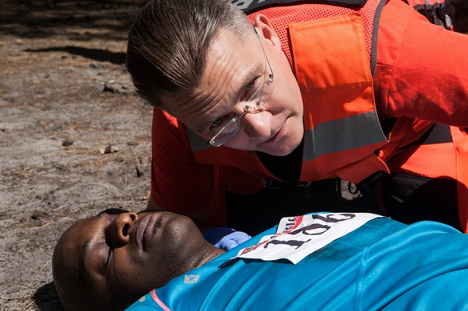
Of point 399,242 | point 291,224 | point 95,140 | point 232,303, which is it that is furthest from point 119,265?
point 95,140

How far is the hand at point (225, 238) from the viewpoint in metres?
2.63

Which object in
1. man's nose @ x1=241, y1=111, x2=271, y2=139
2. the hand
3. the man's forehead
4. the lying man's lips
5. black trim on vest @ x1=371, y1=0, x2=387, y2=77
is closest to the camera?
the man's forehead

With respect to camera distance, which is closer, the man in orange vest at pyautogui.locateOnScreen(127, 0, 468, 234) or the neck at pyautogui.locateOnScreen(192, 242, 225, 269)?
the man in orange vest at pyautogui.locateOnScreen(127, 0, 468, 234)

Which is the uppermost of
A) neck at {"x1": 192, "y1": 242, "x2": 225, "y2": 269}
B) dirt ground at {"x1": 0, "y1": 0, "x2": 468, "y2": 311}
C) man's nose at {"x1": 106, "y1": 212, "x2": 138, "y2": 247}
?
man's nose at {"x1": 106, "y1": 212, "x2": 138, "y2": 247}

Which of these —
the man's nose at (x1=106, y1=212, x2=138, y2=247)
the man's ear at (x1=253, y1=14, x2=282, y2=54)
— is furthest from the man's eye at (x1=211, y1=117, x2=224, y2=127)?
the man's nose at (x1=106, y1=212, x2=138, y2=247)

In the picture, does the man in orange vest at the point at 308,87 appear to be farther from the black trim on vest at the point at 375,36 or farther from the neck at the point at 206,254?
the neck at the point at 206,254

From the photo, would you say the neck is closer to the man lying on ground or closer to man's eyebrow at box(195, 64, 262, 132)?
the man lying on ground

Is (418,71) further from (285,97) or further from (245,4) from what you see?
(245,4)

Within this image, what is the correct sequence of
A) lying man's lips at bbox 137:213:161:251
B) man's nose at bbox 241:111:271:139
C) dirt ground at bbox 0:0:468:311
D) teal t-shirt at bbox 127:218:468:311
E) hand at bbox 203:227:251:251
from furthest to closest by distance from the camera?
dirt ground at bbox 0:0:468:311 < hand at bbox 203:227:251:251 < lying man's lips at bbox 137:213:161:251 < man's nose at bbox 241:111:271:139 < teal t-shirt at bbox 127:218:468:311

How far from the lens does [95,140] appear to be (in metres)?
4.50

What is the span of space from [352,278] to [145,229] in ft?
2.94

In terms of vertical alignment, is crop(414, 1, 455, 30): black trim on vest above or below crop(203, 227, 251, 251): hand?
above

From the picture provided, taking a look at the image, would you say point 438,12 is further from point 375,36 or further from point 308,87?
point 308,87

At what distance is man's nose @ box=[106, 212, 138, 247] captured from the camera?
2.38m
